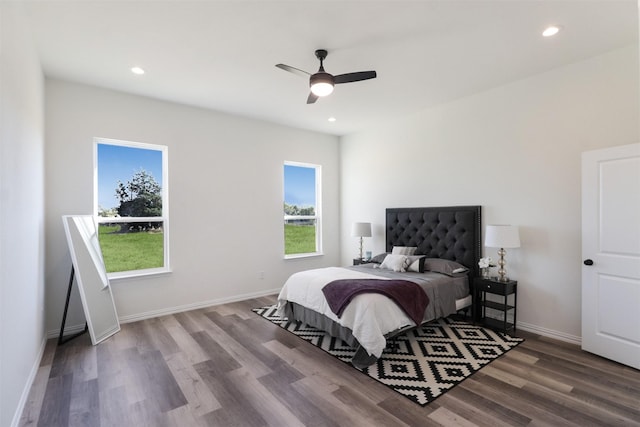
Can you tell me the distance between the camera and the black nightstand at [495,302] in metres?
3.53

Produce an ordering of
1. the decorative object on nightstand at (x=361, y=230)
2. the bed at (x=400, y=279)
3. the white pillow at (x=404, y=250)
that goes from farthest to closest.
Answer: the decorative object on nightstand at (x=361, y=230) → the white pillow at (x=404, y=250) → the bed at (x=400, y=279)

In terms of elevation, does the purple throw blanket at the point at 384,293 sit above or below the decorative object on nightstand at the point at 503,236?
below

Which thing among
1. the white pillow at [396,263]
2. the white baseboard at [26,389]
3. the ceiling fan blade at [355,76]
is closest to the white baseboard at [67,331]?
the white baseboard at [26,389]

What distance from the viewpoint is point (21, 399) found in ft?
7.15

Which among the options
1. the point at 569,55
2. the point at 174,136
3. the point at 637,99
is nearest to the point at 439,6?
the point at 569,55

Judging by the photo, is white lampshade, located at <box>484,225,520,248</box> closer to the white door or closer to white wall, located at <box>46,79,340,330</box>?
the white door

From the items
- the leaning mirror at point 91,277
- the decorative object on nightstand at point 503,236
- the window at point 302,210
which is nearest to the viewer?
the leaning mirror at point 91,277

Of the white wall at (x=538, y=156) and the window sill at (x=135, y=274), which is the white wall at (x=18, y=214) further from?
the white wall at (x=538, y=156)

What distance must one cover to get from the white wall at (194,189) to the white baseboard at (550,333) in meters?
3.40

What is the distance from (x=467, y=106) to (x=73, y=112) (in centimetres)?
496

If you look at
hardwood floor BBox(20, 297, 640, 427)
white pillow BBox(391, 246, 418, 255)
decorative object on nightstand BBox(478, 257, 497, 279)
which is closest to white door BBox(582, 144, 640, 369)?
hardwood floor BBox(20, 297, 640, 427)

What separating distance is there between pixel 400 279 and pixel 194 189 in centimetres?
315

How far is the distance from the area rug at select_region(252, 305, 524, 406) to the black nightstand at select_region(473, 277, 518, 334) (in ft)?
0.46

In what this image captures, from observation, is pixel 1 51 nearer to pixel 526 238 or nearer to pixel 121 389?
pixel 121 389
